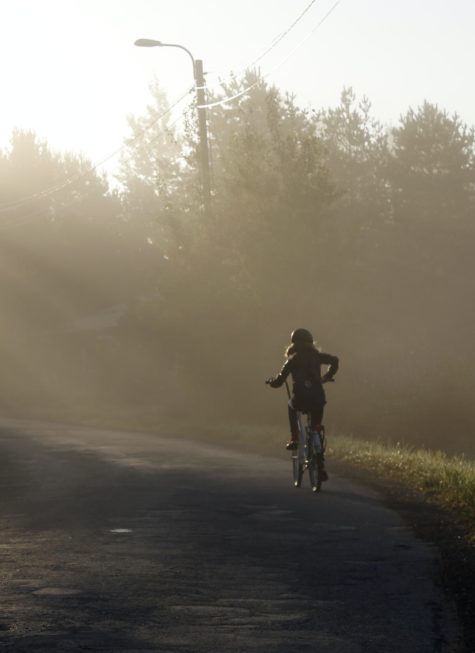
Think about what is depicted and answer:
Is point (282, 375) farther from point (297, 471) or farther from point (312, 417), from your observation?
point (297, 471)

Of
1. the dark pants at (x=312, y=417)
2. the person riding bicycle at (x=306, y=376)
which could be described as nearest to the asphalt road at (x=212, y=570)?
the dark pants at (x=312, y=417)

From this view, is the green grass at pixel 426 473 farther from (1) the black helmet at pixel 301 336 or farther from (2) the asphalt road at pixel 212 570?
(1) the black helmet at pixel 301 336

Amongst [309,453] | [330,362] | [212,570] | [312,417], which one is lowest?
[212,570]

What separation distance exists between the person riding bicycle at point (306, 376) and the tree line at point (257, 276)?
19.4 metres

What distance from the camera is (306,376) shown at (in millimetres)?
17562

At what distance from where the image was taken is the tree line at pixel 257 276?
40531 mm

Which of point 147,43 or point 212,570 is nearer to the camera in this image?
point 212,570

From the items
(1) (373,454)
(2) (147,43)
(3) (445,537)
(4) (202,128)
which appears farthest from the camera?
(4) (202,128)

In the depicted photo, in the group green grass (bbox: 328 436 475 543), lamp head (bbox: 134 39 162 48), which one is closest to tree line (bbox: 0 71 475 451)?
lamp head (bbox: 134 39 162 48)

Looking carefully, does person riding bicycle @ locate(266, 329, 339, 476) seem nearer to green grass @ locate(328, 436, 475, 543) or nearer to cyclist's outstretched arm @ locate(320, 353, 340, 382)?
cyclist's outstretched arm @ locate(320, 353, 340, 382)

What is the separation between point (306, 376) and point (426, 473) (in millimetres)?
2284

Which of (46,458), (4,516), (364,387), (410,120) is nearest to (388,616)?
(4,516)

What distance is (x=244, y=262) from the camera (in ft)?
131

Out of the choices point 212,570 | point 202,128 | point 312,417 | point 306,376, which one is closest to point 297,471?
point 312,417
